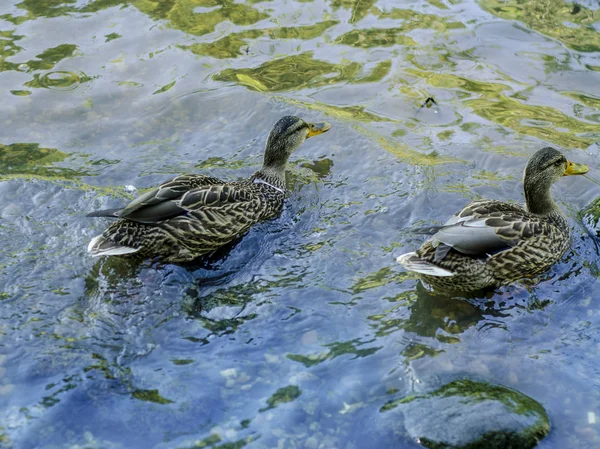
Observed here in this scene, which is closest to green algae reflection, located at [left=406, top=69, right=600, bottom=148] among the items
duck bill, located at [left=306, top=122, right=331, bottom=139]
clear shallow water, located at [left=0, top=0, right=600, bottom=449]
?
clear shallow water, located at [left=0, top=0, right=600, bottom=449]

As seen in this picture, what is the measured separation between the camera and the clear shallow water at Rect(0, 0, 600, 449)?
5.12m

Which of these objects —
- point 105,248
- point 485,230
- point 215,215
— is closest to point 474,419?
point 485,230

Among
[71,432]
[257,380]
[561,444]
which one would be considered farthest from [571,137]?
[71,432]

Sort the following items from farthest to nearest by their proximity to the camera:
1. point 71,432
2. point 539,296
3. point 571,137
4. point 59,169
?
point 571,137 < point 59,169 < point 539,296 < point 71,432

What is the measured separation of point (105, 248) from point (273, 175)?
90.4 inches

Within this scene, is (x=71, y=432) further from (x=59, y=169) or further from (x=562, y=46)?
(x=562, y=46)

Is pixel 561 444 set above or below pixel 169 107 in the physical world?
below

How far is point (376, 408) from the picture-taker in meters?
5.07

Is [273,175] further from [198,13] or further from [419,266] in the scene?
[198,13]

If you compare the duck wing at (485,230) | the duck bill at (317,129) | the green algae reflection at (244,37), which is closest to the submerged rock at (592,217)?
the duck wing at (485,230)

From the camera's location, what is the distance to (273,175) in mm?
7926

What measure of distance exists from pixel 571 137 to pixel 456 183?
5.70 ft

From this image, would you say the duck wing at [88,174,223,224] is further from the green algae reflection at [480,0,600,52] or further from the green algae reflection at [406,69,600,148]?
the green algae reflection at [480,0,600,52]

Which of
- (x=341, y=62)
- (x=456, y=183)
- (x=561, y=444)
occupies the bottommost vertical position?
(x=561, y=444)
